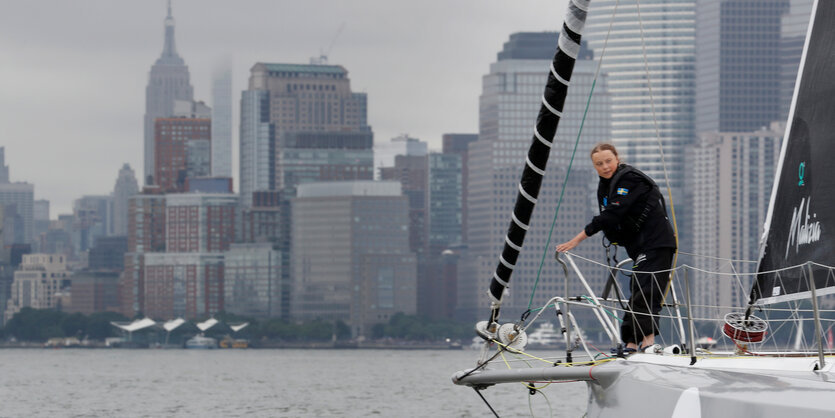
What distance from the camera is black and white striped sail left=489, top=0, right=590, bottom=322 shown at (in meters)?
12.7

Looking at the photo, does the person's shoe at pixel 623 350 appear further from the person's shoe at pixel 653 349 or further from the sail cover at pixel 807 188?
the sail cover at pixel 807 188

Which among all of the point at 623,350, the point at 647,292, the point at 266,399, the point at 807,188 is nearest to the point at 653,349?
the point at 623,350

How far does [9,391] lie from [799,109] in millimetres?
49176

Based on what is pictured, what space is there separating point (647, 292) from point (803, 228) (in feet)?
3.93

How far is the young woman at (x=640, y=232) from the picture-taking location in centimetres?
1144

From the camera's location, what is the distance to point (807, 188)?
453 inches

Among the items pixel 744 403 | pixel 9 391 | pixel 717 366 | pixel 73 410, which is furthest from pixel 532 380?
pixel 9 391

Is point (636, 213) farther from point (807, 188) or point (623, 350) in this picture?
point (807, 188)

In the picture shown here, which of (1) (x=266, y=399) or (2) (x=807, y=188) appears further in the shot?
(1) (x=266, y=399)

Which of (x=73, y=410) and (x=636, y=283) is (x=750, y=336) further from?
(x=73, y=410)

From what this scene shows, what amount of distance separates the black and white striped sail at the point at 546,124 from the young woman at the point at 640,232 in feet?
4.07

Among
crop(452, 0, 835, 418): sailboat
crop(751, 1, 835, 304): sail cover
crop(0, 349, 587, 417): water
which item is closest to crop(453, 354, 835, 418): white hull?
crop(452, 0, 835, 418): sailboat

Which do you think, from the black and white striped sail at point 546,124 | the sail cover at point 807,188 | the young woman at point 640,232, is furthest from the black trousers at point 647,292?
the black and white striped sail at point 546,124

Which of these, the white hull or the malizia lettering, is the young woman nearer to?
the white hull
